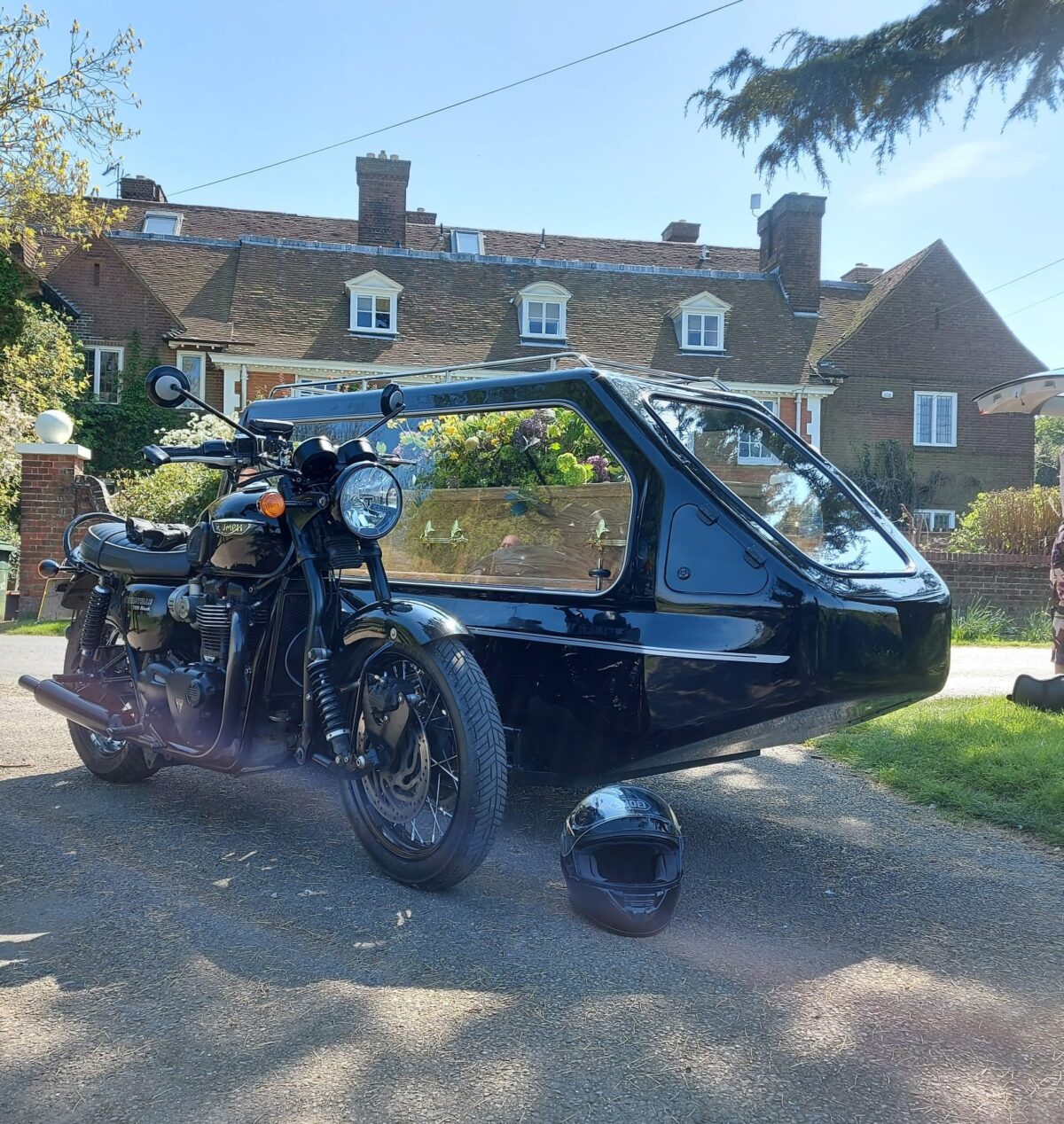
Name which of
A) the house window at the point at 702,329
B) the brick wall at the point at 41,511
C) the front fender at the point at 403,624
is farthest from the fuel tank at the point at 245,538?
the house window at the point at 702,329

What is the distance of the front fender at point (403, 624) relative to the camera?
3.25 meters

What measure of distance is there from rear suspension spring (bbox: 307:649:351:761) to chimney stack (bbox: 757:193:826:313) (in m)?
29.9

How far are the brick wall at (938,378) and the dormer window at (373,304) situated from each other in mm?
12479

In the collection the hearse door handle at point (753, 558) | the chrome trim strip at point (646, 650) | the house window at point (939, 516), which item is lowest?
the chrome trim strip at point (646, 650)

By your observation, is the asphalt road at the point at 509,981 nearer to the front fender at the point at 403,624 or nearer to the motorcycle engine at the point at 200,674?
the motorcycle engine at the point at 200,674

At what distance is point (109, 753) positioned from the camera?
15.0 ft

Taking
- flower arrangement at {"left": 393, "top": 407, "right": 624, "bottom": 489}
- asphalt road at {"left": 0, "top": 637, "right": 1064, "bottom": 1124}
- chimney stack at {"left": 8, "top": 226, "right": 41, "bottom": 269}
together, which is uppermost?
chimney stack at {"left": 8, "top": 226, "right": 41, "bottom": 269}

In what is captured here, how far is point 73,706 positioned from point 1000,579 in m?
11.9

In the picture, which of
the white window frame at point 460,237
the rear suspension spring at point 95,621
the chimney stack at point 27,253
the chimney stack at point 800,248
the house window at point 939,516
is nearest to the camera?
the rear suspension spring at point 95,621

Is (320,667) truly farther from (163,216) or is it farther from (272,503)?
(163,216)

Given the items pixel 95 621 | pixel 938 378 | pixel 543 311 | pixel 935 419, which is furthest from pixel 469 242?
pixel 95 621

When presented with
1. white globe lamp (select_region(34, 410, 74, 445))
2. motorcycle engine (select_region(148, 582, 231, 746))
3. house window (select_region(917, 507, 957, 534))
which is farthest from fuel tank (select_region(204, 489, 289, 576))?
house window (select_region(917, 507, 957, 534))

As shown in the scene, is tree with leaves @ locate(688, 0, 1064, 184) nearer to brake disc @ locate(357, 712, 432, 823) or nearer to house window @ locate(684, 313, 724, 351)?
brake disc @ locate(357, 712, 432, 823)

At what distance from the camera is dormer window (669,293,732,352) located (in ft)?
95.6
